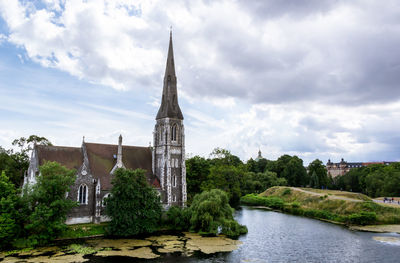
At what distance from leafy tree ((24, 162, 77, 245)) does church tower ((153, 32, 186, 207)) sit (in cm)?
1637

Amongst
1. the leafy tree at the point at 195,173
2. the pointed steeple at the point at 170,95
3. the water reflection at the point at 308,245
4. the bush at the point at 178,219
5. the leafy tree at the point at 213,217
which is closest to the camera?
the water reflection at the point at 308,245

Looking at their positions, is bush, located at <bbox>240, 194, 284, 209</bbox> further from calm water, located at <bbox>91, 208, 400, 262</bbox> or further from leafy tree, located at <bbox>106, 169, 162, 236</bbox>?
leafy tree, located at <bbox>106, 169, 162, 236</bbox>

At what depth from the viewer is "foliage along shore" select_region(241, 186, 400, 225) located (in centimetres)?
4795

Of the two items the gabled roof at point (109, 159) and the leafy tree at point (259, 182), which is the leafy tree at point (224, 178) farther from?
the leafy tree at point (259, 182)

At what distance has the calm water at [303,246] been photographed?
29.8 metres

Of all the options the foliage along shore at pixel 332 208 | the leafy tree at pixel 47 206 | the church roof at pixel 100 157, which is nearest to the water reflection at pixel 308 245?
the foliage along shore at pixel 332 208

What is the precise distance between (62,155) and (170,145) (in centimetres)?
1654

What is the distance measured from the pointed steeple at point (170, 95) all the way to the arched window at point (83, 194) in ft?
56.1

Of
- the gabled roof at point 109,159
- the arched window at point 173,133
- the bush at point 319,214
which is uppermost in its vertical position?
the arched window at point 173,133

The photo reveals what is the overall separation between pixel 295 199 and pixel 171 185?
37.6 m

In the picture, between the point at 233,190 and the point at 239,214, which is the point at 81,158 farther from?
the point at 233,190

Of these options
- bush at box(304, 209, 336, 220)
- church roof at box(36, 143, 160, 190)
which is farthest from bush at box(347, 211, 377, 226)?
church roof at box(36, 143, 160, 190)

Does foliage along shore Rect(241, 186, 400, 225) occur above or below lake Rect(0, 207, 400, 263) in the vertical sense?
above

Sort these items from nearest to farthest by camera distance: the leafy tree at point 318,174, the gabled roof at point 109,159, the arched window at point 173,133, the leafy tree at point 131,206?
the leafy tree at point 131,206, the gabled roof at point 109,159, the arched window at point 173,133, the leafy tree at point 318,174
